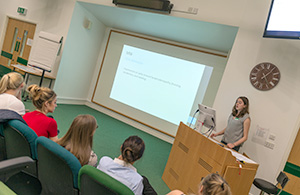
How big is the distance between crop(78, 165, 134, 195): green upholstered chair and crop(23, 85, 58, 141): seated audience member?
0.93 meters

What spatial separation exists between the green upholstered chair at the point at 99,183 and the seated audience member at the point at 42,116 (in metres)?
0.93

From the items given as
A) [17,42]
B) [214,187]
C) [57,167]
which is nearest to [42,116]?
[57,167]

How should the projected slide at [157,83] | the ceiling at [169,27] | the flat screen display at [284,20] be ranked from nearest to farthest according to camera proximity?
the flat screen display at [284,20]
the ceiling at [169,27]
the projected slide at [157,83]

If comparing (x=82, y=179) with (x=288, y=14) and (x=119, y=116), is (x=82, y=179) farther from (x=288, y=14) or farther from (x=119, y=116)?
(x=119, y=116)

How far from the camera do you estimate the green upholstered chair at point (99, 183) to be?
120 centimetres

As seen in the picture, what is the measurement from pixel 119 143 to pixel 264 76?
294 cm

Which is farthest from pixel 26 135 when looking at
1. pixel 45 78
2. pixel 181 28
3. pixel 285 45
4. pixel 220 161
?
pixel 45 78

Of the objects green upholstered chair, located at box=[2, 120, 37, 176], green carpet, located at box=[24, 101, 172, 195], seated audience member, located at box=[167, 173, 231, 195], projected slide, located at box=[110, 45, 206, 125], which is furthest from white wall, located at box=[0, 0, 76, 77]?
seated audience member, located at box=[167, 173, 231, 195]

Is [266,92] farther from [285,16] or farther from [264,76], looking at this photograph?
[285,16]

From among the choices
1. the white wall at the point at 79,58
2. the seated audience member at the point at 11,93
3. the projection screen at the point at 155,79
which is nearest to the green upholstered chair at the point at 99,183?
the seated audience member at the point at 11,93

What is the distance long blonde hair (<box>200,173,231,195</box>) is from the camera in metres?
1.42

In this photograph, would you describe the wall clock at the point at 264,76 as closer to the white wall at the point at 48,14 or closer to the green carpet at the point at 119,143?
the green carpet at the point at 119,143

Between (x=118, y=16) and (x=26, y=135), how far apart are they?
4.93 meters

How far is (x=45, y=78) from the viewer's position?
20.3ft
